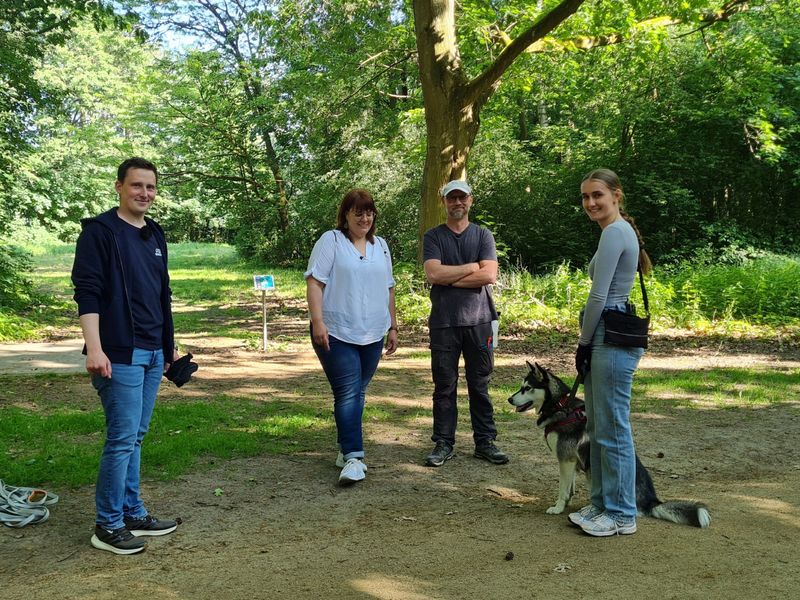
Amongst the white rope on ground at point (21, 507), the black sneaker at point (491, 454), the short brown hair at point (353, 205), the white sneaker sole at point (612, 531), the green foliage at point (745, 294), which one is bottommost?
the black sneaker at point (491, 454)

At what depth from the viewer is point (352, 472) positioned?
5359 millimetres

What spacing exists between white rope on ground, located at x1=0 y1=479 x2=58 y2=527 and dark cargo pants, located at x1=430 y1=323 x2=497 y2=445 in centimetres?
296

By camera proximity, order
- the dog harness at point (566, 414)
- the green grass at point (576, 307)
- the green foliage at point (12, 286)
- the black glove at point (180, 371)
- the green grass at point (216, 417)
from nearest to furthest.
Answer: the black glove at point (180, 371) → the dog harness at point (566, 414) → the green grass at point (216, 417) → the green grass at point (576, 307) → the green foliage at point (12, 286)

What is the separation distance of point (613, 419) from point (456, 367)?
182 cm

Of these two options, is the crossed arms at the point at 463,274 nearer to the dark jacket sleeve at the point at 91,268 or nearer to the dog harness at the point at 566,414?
the dog harness at the point at 566,414

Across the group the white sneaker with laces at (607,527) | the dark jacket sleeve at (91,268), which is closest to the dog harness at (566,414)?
the white sneaker with laces at (607,527)

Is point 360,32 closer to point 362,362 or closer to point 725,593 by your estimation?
point 362,362

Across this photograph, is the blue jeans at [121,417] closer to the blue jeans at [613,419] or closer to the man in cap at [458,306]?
the man in cap at [458,306]

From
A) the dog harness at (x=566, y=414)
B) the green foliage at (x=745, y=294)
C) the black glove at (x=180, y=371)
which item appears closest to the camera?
the black glove at (x=180, y=371)

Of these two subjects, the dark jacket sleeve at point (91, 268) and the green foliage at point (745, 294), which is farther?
the green foliage at point (745, 294)

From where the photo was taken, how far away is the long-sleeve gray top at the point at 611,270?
4.02 meters

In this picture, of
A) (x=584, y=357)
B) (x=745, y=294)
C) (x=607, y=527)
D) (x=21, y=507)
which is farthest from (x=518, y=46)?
(x=21, y=507)

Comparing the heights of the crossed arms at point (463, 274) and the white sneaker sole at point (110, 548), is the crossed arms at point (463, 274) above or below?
above

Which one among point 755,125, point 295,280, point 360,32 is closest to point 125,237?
point 360,32
